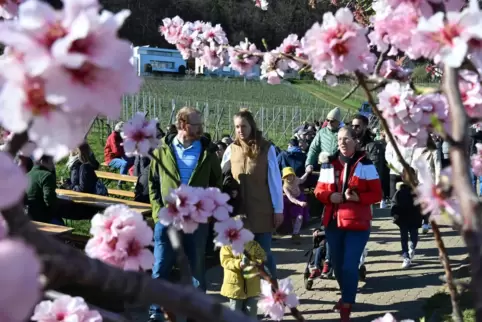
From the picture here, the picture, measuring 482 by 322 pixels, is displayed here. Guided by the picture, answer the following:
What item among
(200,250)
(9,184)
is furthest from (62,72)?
(200,250)

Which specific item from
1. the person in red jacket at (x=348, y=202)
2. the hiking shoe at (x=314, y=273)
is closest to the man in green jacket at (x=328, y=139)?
the hiking shoe at (x=314, y=273)

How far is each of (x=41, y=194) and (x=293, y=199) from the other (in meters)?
2.80

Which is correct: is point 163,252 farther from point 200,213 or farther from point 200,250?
point 200,213

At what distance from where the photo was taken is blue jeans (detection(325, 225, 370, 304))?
448 centimetres

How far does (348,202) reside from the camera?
4461 mm

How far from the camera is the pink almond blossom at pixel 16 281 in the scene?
1.66 feet

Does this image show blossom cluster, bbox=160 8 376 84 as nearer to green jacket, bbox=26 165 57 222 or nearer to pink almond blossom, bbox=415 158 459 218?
pink almond blossom, bbox=415 158 459 218

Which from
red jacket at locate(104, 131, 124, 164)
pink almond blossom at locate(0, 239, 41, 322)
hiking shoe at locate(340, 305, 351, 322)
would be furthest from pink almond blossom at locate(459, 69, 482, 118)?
red jacket at locate(104, 131, 124, 164)

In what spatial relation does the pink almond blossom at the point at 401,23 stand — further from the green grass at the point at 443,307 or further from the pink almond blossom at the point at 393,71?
the green grass at the point at 443,307

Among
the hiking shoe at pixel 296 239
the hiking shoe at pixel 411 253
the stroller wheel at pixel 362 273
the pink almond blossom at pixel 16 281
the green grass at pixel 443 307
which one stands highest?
the pink almond blossom at pixel 16 281

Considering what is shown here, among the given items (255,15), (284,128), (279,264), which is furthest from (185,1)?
(279,264)

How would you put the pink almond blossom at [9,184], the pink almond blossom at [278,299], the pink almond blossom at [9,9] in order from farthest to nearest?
the pink almond blossom at [278,299], the pink almond blossom at [9,9], the pink almond blossom at [9,184]

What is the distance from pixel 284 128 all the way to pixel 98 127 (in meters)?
5.73

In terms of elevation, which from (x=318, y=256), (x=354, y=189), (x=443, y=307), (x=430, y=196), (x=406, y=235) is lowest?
(x=443, y=307)
